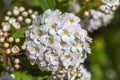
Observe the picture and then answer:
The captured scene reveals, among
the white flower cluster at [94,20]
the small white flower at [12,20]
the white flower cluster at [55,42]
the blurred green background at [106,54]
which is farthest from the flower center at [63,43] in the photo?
the blurred green background at [106,54]

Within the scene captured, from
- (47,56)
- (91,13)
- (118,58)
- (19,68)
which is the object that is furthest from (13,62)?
(118,58)

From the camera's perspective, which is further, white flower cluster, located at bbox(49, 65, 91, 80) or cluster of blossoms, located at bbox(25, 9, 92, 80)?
white flower cluster, located at bbox(49, 65, 91, 80)

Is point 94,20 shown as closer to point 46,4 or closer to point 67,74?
point 46,4

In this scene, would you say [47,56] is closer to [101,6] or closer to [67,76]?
[67,76]

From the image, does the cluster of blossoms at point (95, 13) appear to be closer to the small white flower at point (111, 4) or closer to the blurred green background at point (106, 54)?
the small white flower at point (111, 4)

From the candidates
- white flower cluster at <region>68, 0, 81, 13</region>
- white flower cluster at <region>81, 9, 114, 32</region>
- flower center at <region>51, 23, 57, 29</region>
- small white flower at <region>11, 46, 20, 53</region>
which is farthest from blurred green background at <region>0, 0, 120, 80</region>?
flower center at <region>51, 23, 57, 29</region>

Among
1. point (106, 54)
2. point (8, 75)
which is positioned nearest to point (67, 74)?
point (8, 75)

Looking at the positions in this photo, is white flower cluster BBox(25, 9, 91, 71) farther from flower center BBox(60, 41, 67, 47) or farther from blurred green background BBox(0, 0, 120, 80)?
blurred green background BBox(0, 0, 120, 80)
